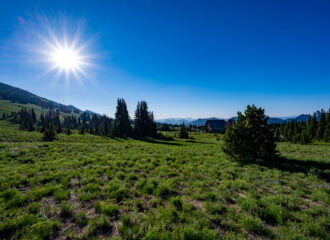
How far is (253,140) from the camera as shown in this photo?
1224 cm

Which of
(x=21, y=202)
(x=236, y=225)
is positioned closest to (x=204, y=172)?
(x=236, y=225)

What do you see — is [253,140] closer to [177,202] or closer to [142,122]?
[177,202]

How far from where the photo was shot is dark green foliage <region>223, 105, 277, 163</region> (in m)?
12.2

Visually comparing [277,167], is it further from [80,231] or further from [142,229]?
[80,231]

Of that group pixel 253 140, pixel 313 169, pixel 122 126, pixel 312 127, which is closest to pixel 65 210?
pixel 253 140

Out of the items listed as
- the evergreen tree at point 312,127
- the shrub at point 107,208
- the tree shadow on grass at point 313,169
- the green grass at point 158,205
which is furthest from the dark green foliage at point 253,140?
the evergreen tree at point 312,127

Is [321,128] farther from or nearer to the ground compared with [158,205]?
farther from the ground

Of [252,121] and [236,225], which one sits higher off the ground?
[252,121]

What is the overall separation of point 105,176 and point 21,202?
364 cm

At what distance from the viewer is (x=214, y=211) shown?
204 inches

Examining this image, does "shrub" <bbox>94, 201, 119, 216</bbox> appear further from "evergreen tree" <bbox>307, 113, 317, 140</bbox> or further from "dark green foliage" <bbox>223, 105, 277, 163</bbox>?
"evergreen tree" <bbox>307, 113, 317, 140</bbox>

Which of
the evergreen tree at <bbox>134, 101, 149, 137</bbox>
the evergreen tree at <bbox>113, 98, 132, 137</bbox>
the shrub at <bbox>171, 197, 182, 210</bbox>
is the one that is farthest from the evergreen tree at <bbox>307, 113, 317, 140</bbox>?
the shrub at <bbox>171, 197, 182, 210</bbox>

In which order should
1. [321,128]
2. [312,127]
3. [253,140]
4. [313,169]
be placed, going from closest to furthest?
[313,169], [253,140], [321,128], [312,127]

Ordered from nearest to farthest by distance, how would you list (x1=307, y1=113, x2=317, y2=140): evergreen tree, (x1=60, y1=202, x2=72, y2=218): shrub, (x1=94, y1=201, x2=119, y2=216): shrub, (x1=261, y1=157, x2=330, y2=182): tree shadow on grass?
(x1=60, y1=202, x2=72, y2=218): shrub
(x1=94, y1=201, x2=119, y2=216): shrub
(x1=261, y1=157, x2=330, y2=182): tree shadow on grass
(x1=307, y1=113, x2=317, y2=140): evergreen tree
